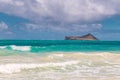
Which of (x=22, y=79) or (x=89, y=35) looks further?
(x=89, y=35)

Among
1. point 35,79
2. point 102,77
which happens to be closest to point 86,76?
point 102,77

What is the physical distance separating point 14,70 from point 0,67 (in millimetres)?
826

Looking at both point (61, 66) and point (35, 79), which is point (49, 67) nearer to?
point (61, 66)

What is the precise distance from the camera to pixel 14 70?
18.8 m

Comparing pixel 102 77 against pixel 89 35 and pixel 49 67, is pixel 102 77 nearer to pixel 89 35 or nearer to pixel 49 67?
pixel 49 67

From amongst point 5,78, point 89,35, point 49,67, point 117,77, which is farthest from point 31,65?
point 89,35

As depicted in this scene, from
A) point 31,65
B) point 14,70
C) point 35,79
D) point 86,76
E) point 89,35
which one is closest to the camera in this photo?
point 35,79

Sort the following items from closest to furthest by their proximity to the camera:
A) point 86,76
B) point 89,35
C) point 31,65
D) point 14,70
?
point 86,76 → point 14,70 → point 31,65 → point 89,35

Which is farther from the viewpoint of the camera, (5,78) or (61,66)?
(61,66)

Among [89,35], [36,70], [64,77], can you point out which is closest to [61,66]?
[36,70]

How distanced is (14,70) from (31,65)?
64.4 inches

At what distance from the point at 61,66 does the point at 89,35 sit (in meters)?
137

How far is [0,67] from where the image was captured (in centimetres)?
1891

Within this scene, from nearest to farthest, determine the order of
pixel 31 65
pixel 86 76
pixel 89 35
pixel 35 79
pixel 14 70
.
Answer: pixel 35 79 → pixel 86 76 → pixel 14 70 → pixel 31 65 → pixel 89 35
